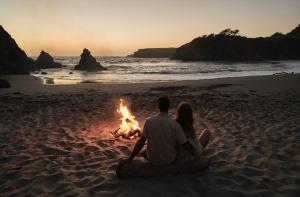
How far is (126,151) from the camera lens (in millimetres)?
7910

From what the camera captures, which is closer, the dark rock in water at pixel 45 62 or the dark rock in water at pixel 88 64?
the dark rock in water at pixel 88 64

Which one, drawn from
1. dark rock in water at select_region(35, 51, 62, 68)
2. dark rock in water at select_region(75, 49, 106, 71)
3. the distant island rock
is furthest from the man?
the distant island rock

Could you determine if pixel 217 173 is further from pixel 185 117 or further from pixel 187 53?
pixel 187 53

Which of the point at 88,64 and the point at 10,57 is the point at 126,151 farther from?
the point at 88,64

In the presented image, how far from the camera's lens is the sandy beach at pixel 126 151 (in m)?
5.71

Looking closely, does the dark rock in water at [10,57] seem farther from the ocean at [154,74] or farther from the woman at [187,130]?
the woman at [187,130]

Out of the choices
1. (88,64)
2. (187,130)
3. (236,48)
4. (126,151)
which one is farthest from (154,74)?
(236,48)

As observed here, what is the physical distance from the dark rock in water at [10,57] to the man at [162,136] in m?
36.9

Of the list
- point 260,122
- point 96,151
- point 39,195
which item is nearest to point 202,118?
point 260,122

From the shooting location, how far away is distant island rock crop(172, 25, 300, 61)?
108438 mm

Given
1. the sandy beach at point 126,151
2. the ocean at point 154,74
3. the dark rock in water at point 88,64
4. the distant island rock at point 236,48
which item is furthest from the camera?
the distant island rock at point 236,48

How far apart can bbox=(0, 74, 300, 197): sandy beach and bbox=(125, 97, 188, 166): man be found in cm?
47

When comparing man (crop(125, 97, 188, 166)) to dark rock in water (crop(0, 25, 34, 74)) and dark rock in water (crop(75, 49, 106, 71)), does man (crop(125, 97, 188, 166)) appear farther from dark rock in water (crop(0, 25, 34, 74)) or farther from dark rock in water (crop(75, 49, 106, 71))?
dark rock in water (crop(75, 49, 106, 71))

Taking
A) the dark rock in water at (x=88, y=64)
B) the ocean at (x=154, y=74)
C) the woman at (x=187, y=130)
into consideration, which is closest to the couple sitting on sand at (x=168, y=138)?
the woman at (x=187, y=130)
